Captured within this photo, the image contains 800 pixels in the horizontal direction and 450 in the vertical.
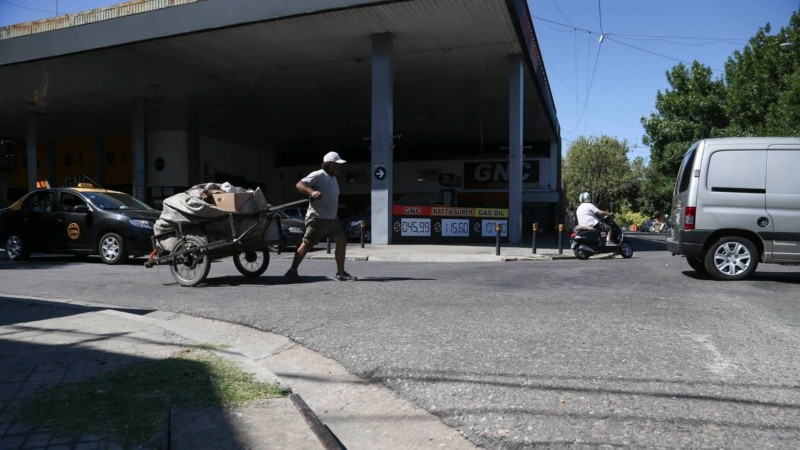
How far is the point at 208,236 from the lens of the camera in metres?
7.23

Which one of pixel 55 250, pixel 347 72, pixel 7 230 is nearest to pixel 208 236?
pixel 55 250

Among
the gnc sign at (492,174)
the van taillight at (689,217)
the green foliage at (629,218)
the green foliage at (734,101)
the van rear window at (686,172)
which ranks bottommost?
the green foliage at (629,218)

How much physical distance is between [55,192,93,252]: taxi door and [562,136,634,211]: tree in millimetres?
47574

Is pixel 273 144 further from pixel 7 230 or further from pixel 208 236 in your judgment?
pixel 208 236

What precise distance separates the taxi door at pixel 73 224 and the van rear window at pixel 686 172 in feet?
34.3

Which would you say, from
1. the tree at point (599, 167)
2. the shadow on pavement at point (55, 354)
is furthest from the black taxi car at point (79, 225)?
the tree at point (599, 167)

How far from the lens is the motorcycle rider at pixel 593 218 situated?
12945 millimetres

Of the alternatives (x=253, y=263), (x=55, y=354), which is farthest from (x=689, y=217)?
(x=55, y=354)

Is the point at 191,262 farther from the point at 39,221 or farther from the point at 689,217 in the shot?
the point at 689,217

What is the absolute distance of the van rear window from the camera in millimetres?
8109

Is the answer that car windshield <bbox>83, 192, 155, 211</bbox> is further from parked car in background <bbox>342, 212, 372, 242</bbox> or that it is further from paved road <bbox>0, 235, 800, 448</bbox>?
parked car in background <bbox>342, 212, 372, 242</bbox>

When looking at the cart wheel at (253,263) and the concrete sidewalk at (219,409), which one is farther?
the cart wheel at (253,263)

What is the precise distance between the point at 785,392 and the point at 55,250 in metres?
11.9

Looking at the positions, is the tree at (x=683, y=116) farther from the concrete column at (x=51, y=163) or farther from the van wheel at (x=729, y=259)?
the concrete column at (x=51, y=163)
